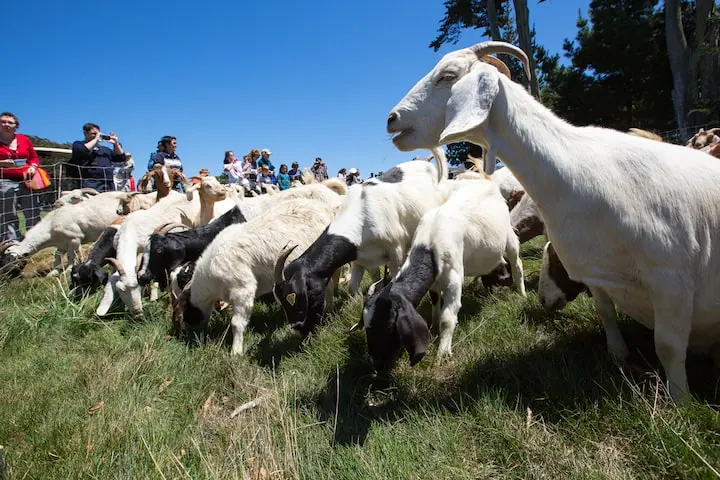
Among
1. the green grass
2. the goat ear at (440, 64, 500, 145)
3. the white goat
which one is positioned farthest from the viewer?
the white goat

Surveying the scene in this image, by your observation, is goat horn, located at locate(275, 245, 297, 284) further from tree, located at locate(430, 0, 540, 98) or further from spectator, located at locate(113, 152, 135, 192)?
tree, located at locate(430, 0, 540, 98)

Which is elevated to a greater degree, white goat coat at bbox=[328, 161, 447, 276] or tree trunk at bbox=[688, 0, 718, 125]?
tree trunk at bbox=[688, 0, 718, 125]

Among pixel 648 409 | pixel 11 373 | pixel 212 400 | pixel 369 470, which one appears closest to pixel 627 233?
pixel 648 409

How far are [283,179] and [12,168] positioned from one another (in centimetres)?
920

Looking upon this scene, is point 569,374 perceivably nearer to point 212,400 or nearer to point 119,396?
point 212,400

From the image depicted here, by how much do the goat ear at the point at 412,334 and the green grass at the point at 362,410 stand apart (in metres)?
0.29

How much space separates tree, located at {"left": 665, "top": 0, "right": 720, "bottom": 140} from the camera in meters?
14.9

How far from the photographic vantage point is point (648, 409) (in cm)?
207

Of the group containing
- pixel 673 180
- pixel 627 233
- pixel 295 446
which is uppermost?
pixel 673 180

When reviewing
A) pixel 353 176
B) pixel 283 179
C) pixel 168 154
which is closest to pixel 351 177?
pixel 353 176

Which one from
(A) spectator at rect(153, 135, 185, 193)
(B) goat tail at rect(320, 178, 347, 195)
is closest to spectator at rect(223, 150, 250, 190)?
(A) spectator at rect(153, 135, 185, 193)

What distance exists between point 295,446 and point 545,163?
2180 mm

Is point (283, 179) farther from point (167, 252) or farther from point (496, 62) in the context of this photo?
point (496, 62)

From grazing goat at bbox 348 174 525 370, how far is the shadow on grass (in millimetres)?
256
